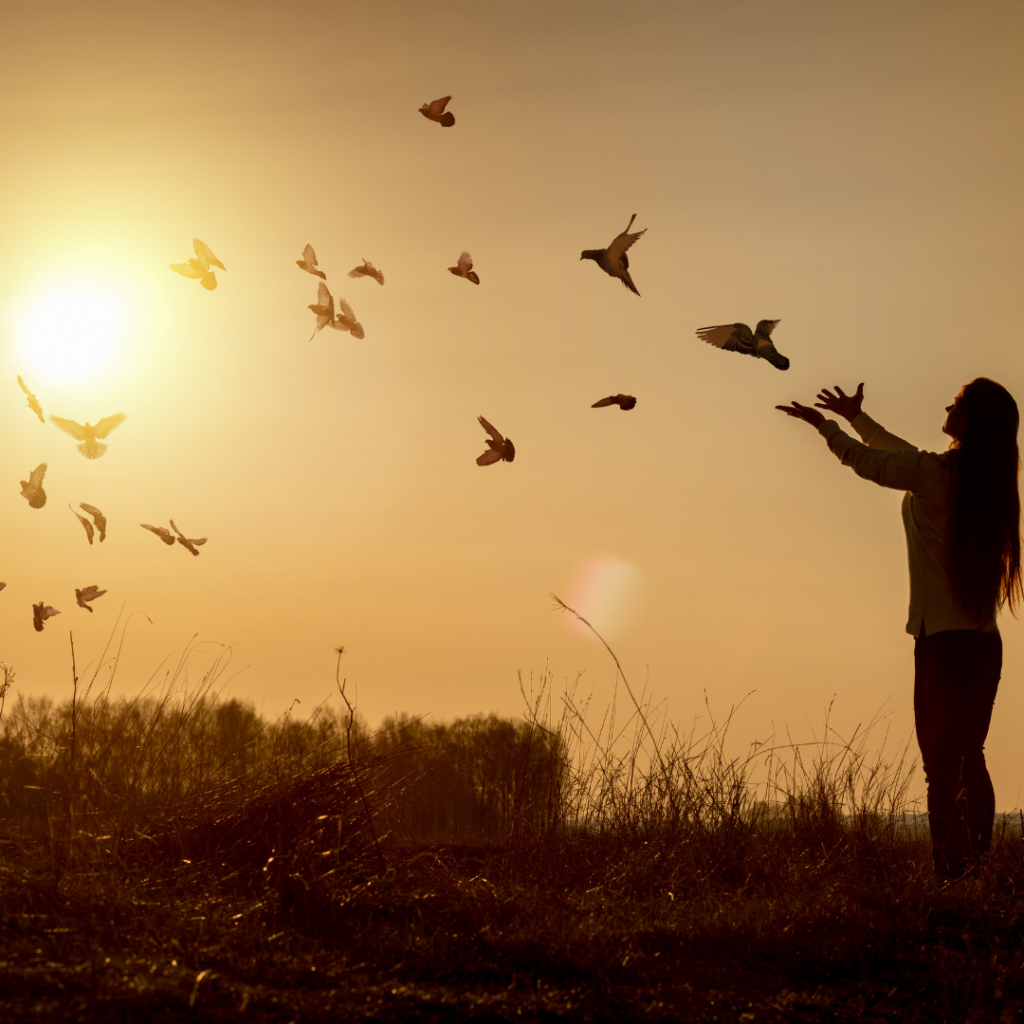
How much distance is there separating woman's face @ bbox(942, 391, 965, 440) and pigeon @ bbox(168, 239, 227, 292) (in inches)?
156

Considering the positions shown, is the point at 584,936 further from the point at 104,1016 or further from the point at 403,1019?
the point at 104,1016

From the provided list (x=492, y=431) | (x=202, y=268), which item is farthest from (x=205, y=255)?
(x=492, y=431)

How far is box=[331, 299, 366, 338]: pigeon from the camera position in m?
5.92

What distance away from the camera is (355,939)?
8.95 feet

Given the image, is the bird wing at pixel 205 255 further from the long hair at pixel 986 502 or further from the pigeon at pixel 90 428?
the long hair at pixel 986 502

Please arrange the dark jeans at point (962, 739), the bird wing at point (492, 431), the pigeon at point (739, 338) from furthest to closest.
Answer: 1. the bird wing at point (492, 431)
2. the pigeon at point (739, 338)
3. the dark jeans at point (962, 739)

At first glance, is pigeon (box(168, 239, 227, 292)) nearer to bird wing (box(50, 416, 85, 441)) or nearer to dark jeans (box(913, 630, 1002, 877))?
bird wing (box(50, 416, 85, 441))

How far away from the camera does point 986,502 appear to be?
405 cm

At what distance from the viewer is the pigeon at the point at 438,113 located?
243 inches

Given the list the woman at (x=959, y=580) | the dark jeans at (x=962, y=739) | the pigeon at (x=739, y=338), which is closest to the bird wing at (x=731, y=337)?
the pigeon at (x=739, y=338)

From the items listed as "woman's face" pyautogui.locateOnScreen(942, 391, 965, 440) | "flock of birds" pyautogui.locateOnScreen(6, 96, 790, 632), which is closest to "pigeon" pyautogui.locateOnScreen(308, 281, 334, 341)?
"flock of birds" pyautogui.locateOnScreen(6, 96, 790, 632)

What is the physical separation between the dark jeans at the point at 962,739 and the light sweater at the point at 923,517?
0.10m

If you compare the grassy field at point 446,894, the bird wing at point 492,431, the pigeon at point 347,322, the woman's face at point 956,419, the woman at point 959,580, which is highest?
the pigeon at point 347,322

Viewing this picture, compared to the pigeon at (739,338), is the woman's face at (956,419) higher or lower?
lower
